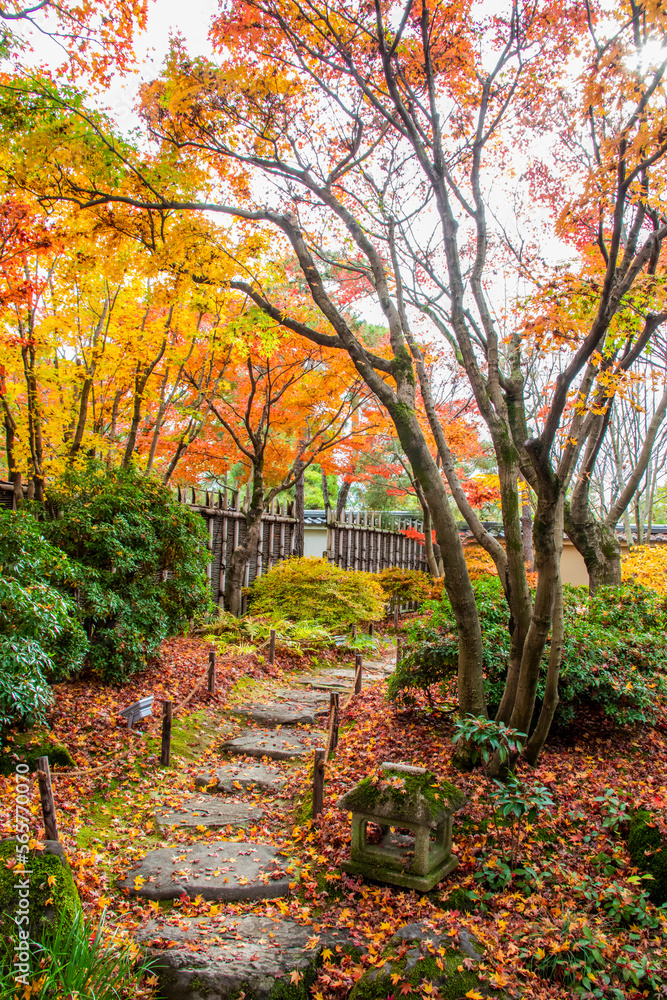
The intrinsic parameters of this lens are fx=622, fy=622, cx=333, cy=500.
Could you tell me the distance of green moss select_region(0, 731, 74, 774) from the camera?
4.90 m

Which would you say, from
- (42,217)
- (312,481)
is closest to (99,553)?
(42,217)

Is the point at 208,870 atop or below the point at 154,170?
below

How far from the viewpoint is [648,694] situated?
19.2 feet

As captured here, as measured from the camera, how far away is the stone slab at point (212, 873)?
422cm

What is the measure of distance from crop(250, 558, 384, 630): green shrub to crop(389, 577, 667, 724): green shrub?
5412 millimetres

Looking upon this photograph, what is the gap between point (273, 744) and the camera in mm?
7035

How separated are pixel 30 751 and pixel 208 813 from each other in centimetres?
159

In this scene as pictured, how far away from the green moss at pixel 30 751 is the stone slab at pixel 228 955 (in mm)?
1805

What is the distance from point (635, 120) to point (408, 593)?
1239 cm

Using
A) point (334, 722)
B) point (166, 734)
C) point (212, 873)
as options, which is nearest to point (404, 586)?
point (334, 722)

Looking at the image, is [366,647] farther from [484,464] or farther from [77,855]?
[484,464]

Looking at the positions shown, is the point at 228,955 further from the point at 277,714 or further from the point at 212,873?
the point at 277,714

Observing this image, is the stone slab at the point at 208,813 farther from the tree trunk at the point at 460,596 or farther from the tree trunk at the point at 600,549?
the tree trunk at the point at 600,549

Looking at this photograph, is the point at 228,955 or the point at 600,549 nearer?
the point at 228,955
